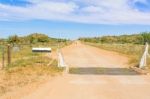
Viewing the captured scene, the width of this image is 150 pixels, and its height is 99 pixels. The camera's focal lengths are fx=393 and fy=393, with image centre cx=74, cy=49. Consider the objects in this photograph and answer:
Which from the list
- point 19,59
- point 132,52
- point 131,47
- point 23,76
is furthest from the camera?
point 131,47

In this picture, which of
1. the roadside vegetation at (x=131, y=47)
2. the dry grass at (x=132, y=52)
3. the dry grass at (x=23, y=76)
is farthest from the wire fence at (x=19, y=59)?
the roadside vegetation at (x=131, y=47)

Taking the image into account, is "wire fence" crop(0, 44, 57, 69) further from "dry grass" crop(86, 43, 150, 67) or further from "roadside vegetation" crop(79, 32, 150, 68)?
"roadside vegetation" crop(79, 32, 150, 68)

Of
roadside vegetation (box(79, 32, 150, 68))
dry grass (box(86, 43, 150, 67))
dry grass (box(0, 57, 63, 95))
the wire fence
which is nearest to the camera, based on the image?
dry grass (box(0, 57, 63, 95))

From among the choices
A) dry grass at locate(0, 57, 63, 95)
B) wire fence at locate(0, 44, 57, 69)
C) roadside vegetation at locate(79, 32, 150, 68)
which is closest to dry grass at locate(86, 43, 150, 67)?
roadside vegetation at locate(79, 32, 150, 68)

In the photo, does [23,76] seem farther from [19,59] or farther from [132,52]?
[132,52]

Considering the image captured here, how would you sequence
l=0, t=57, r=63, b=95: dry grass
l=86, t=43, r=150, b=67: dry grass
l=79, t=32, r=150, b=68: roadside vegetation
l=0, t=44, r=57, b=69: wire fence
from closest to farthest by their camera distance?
l=0, t=57, r=63, b=95: dry grass < l=0, t=44, r=57, b=69: wire fence < l=86, t=43, r=150, b=67: dry grass < l=79, t=32, r=150, b=68: roadside vegetation

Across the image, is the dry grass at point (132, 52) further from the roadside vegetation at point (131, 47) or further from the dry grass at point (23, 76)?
the dry grass at point (23, 76)

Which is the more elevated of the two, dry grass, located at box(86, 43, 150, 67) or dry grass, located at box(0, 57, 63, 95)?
dry grass, located at box(0, 57, 63, 95)

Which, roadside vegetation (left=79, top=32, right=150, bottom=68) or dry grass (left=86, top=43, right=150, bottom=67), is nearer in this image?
dry grass (left=86, top=43, right=150, bottom=67)

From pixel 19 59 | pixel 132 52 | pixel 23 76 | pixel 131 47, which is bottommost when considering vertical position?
pixel 131 47

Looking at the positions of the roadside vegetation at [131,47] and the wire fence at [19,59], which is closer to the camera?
the wire fence at [19,59]

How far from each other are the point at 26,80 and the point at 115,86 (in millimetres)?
3895

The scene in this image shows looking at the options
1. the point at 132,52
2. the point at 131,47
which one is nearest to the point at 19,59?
the point at 132,52

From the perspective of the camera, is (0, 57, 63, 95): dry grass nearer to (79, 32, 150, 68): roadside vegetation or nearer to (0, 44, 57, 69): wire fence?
(0, 44, 57, 69): wire fence
